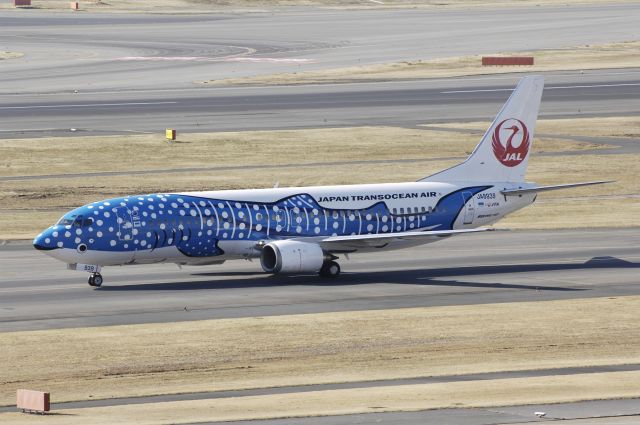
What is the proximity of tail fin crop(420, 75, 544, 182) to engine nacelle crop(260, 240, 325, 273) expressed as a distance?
26.4 feet

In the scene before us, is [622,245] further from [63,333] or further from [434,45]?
[434,45]

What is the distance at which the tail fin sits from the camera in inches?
2498

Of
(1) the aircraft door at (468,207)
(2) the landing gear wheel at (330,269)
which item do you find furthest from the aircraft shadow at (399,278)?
(1) the aircraft door at (468,207)

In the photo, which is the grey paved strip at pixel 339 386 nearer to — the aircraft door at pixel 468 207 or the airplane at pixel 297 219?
the airplane at pixel 297 219

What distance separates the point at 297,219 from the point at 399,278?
16.0 ft

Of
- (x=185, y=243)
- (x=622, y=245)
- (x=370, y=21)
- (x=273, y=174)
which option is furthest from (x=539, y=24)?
(x=185, y=243)

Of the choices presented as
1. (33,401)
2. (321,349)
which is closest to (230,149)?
(321,349)

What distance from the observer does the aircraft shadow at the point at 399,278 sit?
5688cm

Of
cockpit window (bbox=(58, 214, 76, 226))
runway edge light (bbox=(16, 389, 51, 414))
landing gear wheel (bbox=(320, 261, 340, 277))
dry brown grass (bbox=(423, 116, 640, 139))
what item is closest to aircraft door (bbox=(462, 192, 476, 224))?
landing gear wheel (bbox=(320, 261, 340, 277))

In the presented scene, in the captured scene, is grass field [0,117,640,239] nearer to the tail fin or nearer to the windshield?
the tail fin

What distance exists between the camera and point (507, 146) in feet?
212

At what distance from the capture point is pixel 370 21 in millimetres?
191625

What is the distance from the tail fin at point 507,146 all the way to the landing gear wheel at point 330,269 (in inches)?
273

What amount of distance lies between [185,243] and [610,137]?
53.3 m
